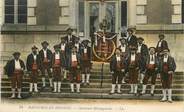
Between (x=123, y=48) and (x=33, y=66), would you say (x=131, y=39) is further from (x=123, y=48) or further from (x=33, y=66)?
(x=33, y=66)

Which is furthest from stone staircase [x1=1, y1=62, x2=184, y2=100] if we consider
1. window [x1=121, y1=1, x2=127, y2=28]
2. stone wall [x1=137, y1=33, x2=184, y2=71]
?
window [x1=121, y1=1, x2=127, y2=28]

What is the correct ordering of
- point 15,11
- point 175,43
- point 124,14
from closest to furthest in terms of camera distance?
point 175,43
point 124,14
point 15,11

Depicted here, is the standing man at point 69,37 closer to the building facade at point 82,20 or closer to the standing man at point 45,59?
the building facade at point 82,20

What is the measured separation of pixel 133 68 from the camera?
499 centimetres

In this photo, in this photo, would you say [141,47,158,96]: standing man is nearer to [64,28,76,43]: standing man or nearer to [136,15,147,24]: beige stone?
[136,15,147,24]: beige stone

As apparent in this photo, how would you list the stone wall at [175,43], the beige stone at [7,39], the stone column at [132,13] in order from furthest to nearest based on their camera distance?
the beige stone at [7,39]
the stone column at [132,13]
the stone wall at [175,43]

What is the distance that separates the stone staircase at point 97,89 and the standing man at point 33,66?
0.13 ft

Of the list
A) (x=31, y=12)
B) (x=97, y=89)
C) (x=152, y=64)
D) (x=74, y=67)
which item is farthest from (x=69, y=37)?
(x=152, y=64)

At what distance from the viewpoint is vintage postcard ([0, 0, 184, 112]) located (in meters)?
4.93

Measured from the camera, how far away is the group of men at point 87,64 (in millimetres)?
4965

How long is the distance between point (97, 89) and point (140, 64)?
40cm

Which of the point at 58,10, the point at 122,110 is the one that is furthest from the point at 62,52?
the point at 122,110

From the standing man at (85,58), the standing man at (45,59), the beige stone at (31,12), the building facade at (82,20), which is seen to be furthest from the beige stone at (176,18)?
the beige stone at (31,12)

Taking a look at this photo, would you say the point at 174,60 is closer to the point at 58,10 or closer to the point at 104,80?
the point at 104,80
